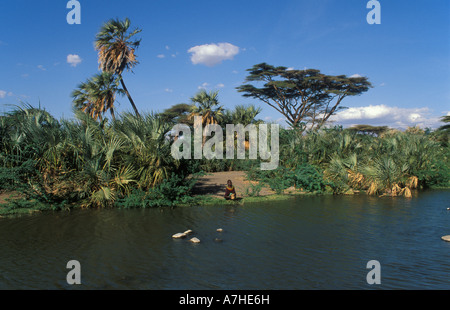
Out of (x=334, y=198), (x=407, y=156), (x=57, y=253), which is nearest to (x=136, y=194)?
(x=57, y=253)

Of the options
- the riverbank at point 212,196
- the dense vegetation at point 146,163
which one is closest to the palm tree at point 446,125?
the dense vegetation at point 146,163

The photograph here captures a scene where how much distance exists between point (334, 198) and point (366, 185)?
8.10 ft

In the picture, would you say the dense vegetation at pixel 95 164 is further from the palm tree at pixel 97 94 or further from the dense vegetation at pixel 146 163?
the palm tree at pixel 97 94

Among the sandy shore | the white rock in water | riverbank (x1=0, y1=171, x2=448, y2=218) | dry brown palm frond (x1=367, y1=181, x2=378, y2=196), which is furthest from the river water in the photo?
dry brown palm frond (x1=367, y1=181, x2=378, y2=196)

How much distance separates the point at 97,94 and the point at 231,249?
2228cm

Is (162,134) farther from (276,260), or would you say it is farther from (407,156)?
(407,156)

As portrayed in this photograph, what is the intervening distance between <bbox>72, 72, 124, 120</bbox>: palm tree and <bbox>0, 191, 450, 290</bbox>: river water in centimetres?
1680

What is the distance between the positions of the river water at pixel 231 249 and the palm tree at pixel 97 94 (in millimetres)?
16805

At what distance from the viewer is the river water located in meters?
5.72

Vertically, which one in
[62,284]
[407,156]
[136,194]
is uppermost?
[407,156]

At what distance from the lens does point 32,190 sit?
38.0 feet

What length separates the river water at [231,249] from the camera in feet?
18.8

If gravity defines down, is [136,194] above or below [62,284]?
above
